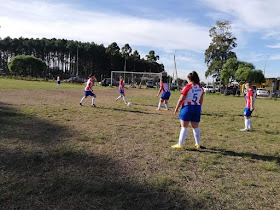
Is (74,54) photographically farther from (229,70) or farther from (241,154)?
(241,154)

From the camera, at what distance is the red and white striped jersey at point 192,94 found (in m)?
5.23

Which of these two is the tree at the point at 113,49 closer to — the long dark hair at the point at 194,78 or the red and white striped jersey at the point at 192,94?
the long dark hair at the point at 194,78

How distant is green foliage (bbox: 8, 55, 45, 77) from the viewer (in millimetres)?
53503

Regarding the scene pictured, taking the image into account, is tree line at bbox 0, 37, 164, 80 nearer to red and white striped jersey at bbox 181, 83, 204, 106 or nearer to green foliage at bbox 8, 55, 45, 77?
green foliage at bbox 8, 55, 45, 77

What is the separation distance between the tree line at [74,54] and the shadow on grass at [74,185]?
74168 mm

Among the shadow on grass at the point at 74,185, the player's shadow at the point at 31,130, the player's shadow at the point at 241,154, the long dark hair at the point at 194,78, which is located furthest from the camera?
the player's shadow at the point at 31,130

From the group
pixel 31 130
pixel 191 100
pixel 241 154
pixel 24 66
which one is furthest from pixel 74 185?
pixel 24 66

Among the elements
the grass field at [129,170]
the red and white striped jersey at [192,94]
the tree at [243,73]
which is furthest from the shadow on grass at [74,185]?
the tree at [243,73]

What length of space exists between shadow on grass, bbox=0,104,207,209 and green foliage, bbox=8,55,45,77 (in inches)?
2182

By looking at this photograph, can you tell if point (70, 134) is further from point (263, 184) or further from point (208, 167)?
point (263, 184)

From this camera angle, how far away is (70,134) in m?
6.29

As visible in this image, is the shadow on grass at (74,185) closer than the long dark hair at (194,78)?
Yes

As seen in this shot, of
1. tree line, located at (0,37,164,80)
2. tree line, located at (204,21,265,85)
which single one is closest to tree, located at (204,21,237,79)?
tree line, located at (204,21,265,85)

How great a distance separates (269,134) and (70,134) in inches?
248
